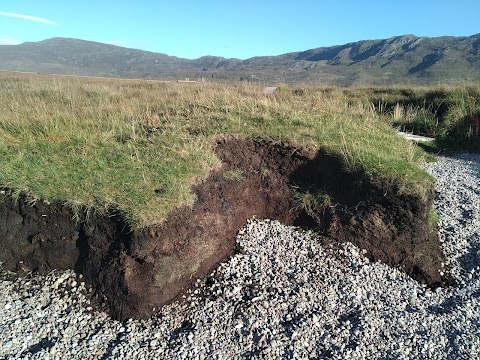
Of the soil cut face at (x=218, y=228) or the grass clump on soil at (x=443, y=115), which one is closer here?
the soil cut face at (x=218, y=228)

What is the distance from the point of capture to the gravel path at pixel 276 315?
16.8 ft

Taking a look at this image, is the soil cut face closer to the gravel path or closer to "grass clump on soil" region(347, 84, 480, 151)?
the gravel path

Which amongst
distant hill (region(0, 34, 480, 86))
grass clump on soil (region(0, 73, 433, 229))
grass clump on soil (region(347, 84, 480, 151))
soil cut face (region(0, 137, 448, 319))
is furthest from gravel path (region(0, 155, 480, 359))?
distant hill (region(0, 34, 480, 86))

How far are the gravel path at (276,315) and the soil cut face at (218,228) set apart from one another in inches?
10.8

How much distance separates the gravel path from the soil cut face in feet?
0.90

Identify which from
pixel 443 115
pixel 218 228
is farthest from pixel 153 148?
pixel 443 115

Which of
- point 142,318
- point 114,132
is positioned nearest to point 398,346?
point 142,318

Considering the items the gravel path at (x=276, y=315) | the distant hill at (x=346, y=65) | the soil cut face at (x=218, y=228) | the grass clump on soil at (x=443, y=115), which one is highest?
the distant hill at (x=346, y=65)

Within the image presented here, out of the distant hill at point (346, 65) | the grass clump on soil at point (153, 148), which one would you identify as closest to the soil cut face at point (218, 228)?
the grass clump on soil at point (153, 148)

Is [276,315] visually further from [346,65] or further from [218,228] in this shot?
[346,65]

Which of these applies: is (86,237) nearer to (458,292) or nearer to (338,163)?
(338,163)

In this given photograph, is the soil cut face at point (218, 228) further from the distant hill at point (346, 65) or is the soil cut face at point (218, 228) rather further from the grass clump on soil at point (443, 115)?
the distant hill at point (346, 65)

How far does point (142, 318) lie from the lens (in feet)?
18.7

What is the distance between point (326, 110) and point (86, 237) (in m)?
8.11
